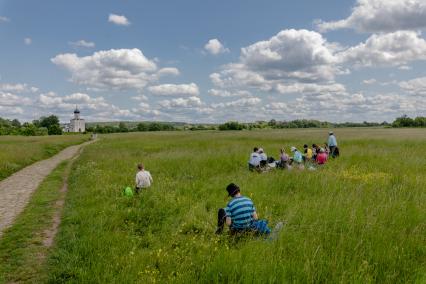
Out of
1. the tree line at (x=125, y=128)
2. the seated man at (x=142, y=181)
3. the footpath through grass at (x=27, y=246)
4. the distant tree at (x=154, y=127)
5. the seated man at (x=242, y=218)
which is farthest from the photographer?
the distant tree at (x=154, y=127)

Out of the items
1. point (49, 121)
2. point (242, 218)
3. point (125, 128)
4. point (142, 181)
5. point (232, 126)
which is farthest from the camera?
point (49, 121)

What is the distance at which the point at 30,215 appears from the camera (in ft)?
29.5

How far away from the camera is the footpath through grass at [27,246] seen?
538cm

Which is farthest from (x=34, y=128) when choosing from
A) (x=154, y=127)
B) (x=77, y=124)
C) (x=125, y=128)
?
(x=77, y=124)

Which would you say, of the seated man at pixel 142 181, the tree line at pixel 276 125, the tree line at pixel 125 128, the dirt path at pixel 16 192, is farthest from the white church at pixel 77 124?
the seated man at pixel 142 181

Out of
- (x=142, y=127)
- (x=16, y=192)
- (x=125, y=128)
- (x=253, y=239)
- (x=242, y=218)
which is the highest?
(x=142, y=127)

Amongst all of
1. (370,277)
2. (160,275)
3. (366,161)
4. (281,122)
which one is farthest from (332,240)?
(281,122)

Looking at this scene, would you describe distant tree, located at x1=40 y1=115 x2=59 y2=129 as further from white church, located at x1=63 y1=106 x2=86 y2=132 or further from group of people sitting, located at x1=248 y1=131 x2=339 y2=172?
group of people sitting, located at x1=248 y1=131 x2=339 y2=172

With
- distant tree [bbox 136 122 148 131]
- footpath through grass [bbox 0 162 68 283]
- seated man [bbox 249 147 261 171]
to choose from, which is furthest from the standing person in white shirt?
distant tree [bbox 136 122 148 131]

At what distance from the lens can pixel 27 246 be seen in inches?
260

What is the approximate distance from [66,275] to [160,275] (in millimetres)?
1518

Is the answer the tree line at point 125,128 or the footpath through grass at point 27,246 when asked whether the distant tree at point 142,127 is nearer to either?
the tree line at point 125,128

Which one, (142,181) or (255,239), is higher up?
(142,181)

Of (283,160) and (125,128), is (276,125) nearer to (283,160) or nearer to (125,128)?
(125,128)
